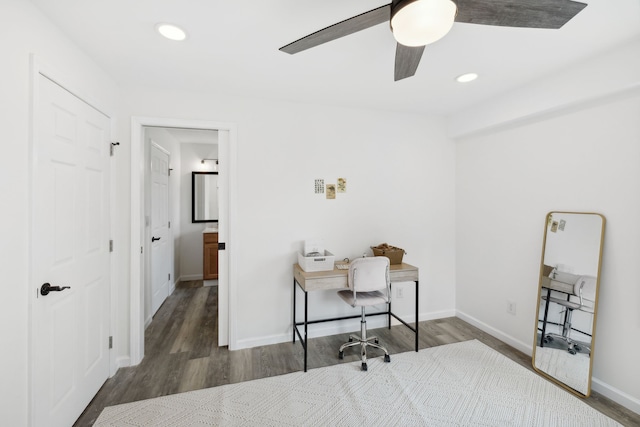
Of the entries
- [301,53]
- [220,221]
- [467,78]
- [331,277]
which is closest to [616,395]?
[331,277]

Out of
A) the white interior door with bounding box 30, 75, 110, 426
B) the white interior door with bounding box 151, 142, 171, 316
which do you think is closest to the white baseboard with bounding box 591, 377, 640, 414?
the white interior door with bounding box 30, 75, 110, 426

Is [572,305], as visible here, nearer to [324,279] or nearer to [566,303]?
[566,303]

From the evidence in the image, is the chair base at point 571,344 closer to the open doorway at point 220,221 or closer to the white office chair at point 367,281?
the white office chair at point 367,281

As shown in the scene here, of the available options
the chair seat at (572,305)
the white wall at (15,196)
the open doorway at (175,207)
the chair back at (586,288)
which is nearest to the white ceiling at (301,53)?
the white wall at (15,196)

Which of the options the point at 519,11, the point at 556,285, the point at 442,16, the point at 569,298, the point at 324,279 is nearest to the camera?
the point at 442,16

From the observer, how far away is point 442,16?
1049 mm

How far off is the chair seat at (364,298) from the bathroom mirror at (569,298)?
1.36m

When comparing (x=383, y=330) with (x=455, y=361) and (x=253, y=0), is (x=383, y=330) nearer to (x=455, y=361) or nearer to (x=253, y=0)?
Answer: (x=455, y=361)

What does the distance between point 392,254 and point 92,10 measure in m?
2.79

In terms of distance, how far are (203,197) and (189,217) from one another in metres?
0.43

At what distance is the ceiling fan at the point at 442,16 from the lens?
41.3 inches

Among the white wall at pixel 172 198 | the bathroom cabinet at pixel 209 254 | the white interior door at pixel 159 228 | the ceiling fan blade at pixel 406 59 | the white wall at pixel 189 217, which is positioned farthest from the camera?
the white wall at pixel 189 217

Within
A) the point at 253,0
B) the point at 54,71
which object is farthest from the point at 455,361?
the point at 54,71

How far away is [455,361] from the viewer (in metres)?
2.47
